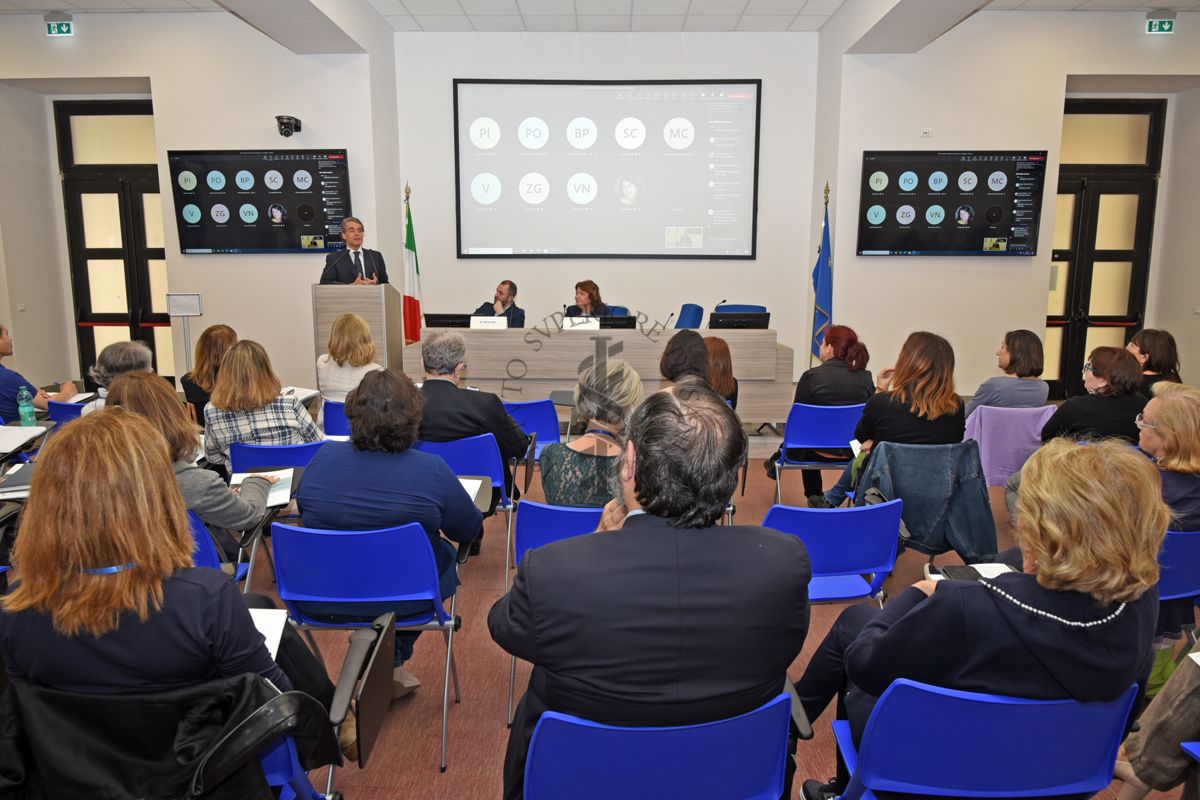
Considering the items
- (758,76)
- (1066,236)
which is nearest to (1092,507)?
(758,76)

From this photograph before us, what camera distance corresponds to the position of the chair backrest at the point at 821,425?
4.25 metres

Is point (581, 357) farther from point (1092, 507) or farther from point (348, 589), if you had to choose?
point (1092, 507)

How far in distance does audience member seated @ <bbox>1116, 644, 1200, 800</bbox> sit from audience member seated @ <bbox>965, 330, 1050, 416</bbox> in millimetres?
2664

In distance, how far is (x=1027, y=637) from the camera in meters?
1.43

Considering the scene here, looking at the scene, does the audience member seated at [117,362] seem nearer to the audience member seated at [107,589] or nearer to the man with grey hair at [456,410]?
the man with grey hair at [456,410]

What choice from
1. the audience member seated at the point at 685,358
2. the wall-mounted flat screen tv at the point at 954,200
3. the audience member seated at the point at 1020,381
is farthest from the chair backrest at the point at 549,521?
the wall-mounted flat screen tv at the point at 954,200

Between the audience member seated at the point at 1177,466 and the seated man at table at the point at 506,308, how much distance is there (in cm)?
525

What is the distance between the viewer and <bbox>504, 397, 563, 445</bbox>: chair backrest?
442cm

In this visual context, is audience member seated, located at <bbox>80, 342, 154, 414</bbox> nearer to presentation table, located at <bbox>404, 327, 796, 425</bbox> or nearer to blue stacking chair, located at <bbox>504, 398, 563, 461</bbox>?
blue stacking chair, located at <bbox>504, 398, 563, 461</bbox>

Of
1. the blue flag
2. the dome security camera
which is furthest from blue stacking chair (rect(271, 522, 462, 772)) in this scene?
the dome security camera

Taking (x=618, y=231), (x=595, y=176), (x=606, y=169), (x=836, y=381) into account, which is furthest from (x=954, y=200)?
(x=836, y=381)

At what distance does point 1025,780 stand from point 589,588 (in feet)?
3.12

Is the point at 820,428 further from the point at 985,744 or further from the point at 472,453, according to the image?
the point at 985,744

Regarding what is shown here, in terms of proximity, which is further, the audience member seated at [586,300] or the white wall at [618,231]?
the white wall at [618,231]
